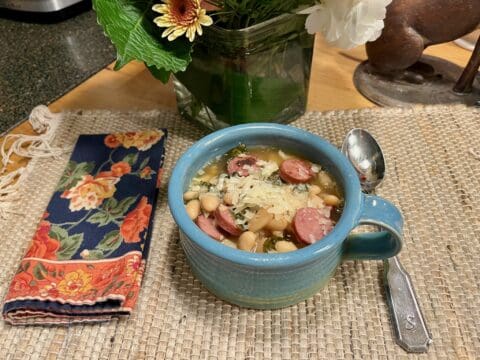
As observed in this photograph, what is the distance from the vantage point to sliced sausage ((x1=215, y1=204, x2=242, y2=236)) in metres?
0.42

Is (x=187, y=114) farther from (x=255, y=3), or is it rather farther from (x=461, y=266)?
(x=461, y=266)

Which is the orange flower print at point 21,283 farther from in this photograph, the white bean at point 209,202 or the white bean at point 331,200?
the white bean at point 331,200

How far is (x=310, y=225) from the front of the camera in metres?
0.42

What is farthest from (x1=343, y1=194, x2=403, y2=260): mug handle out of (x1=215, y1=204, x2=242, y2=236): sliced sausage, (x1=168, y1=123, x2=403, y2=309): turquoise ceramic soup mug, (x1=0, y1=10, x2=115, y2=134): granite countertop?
(x1=0, y1=10, x2=115, y2=134): granite countertop

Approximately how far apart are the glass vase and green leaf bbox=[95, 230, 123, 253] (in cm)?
22

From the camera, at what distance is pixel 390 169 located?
0.59m

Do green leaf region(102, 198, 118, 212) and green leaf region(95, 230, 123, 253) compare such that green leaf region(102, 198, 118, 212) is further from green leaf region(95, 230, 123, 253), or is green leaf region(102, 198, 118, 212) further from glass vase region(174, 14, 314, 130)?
glass vase region(174, 14, 314, 130)

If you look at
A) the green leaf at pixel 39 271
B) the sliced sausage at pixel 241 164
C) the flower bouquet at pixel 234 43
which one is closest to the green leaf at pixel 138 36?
the flower bouquet at pixel 234 43

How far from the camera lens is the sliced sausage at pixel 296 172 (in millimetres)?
474

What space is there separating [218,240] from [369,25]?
0.84ft

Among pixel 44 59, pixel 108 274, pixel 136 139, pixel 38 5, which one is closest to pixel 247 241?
pixel 108 274

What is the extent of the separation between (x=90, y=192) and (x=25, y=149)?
0.15 m

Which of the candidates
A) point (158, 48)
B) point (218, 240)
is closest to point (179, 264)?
point (218, 240)

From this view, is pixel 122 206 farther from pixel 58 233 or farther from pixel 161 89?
pixel 161 89
